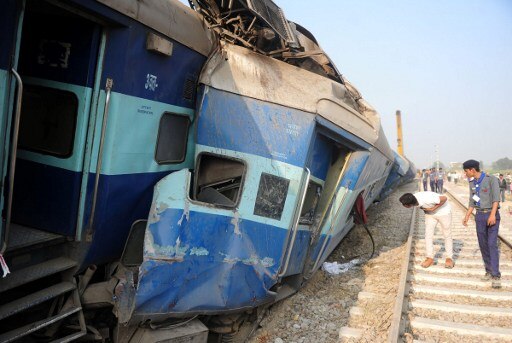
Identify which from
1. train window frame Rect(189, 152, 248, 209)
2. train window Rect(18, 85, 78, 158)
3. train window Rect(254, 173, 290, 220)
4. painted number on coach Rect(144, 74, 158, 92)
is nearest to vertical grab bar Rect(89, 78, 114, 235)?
train window Rect(18, 85, 78, 158)

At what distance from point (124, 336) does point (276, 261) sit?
1781 mm

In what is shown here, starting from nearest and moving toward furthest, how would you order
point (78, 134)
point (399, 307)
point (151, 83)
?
point (78, 134), point (151, 83), point (399, 307)

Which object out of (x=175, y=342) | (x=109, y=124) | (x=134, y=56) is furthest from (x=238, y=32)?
(x=175, y=342)

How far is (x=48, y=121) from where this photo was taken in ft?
12.8

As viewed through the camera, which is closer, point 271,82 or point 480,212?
point 271,82

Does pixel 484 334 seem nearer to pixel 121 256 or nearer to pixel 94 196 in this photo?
pixel 121 256

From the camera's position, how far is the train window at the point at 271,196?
178 inches

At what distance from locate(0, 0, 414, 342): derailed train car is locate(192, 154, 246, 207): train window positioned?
0.7 inches

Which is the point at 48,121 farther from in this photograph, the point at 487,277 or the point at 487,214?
the point at 487,277

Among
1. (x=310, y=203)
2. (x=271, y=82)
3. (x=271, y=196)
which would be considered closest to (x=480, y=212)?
(x=310, y=203)

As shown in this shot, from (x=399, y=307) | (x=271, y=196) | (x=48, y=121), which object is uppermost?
(x=48, y=121)

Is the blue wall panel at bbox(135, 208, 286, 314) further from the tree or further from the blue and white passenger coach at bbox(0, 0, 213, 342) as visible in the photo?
the tree

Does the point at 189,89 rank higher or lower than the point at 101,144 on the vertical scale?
higher

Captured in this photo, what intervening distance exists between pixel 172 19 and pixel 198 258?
2.54 metres
